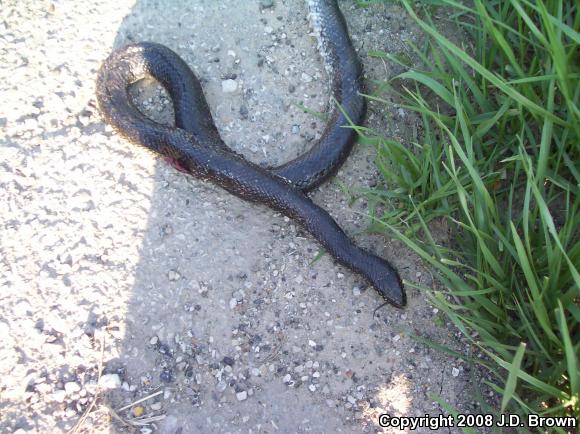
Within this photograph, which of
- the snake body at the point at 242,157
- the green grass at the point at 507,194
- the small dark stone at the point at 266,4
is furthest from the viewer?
the small dark stone at the point at 266,4

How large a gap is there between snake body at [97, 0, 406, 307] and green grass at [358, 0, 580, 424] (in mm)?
281

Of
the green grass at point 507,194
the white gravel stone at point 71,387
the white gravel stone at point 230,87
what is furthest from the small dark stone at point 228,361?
the white gravel stone at point 230,87

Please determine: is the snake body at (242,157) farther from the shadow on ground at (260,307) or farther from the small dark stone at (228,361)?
the small dark stone at (228,361)

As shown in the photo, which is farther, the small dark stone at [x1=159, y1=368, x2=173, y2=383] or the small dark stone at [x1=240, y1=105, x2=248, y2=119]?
the small dark stone at [x1=240, y1=105, x2=248, y2=119]

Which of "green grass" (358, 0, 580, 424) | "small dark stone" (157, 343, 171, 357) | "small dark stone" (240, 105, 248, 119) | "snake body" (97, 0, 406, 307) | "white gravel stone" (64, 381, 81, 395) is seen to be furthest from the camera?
"small dark stone" (240, 105, 248, 119)

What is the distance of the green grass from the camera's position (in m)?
2.95

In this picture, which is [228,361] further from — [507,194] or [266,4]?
[266,4]

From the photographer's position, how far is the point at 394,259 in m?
3.83

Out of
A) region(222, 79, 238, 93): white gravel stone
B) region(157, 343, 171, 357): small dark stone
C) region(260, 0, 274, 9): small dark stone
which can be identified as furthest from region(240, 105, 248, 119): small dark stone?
region(157, 343, 171, 357): small dark stone

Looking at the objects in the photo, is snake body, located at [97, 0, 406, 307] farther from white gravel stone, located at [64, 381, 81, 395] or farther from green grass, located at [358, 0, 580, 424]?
white gravel stone, located at [64, 381, 81, 395]

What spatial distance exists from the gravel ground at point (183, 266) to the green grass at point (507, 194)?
0.34 meters

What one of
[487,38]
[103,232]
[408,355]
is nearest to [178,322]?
[103,232]

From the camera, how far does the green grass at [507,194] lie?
295 centimetres

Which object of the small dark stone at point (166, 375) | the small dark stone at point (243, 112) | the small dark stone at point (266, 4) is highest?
the small dark stone at point (266, 4)
